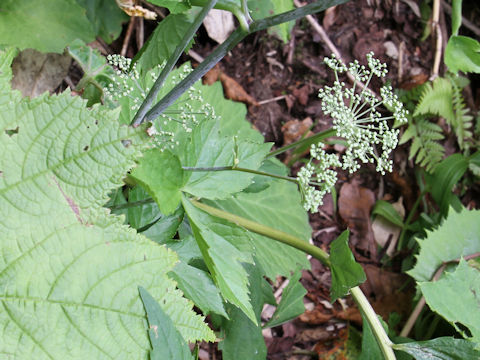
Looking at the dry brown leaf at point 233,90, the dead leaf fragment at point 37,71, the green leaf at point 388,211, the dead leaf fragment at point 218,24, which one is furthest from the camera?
the green leaf at point 388,211

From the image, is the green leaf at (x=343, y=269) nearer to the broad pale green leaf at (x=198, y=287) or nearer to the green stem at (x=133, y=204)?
the broad pale green leaf at (x=198, y=287)

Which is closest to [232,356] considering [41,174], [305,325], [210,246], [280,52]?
[210,246]

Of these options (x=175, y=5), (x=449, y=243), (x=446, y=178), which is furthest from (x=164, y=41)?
(x=446, y=178)

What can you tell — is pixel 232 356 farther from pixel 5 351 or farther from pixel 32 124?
pixel 32 124

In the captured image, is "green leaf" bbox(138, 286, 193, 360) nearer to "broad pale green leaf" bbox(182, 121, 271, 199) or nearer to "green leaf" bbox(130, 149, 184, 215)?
"green leaf" bbox(130, 149, 184, 215)

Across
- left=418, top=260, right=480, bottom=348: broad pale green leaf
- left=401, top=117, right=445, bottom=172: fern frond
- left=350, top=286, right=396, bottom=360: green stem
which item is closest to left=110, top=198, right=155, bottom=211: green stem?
left=350, top=286, right=396, bottom=360: green stem

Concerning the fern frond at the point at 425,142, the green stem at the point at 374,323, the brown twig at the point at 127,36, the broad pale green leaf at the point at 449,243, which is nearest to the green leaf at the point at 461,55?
the green stem at the point at 374,323

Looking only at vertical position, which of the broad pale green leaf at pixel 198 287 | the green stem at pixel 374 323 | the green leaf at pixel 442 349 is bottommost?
the green leaf at pixel 442 349
